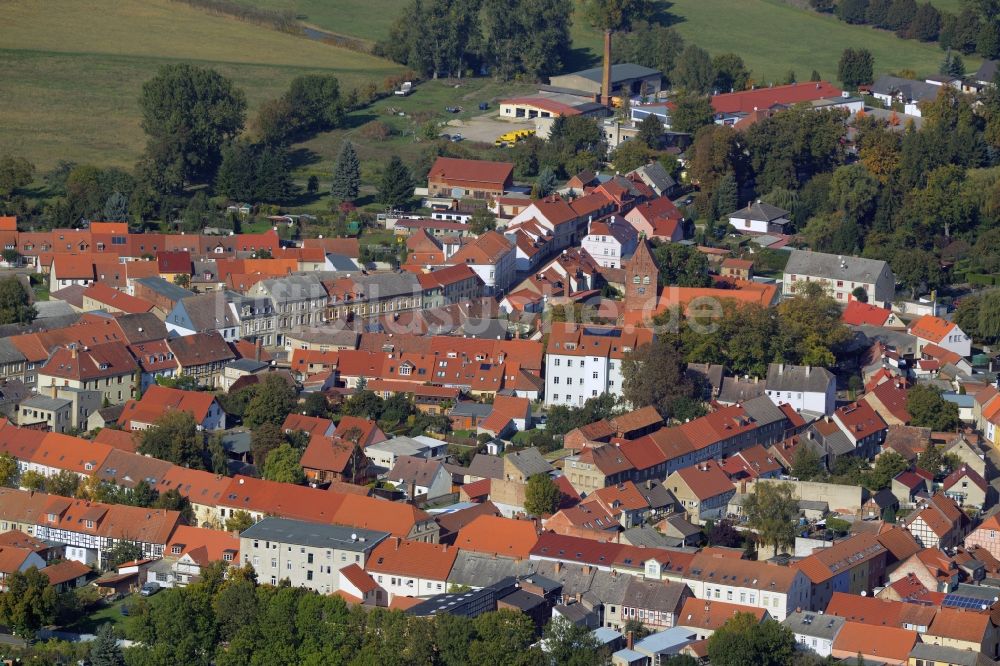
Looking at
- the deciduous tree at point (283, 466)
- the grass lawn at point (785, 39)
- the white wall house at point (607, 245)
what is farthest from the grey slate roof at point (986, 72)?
the deciduous tree at point (283, 466)

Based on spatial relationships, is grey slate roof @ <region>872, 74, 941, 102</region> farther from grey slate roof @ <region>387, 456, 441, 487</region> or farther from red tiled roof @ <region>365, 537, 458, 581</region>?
red tiled roof @ <region>365, 537, 458, 581</region>

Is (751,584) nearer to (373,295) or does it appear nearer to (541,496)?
(541,496)

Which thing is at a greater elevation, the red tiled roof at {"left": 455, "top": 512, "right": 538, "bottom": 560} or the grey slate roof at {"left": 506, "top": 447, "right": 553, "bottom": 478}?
the grey slate roof at {"left": 506, "top": 447, "right": 553, "bottom": 478}

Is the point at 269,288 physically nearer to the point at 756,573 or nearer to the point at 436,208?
the point at 436,208

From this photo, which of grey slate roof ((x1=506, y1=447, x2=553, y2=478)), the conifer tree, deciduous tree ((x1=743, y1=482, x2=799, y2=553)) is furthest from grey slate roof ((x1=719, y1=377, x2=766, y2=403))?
the conifer tree

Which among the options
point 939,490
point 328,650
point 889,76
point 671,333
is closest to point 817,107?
point 889,76
